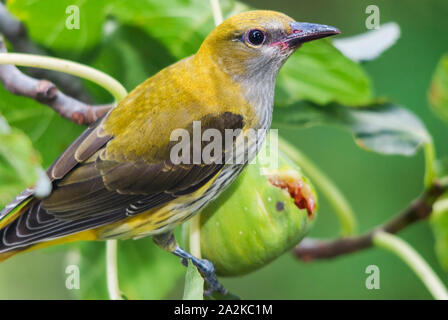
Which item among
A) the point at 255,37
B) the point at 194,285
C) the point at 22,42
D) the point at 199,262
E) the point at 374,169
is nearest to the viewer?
the point at 194,285

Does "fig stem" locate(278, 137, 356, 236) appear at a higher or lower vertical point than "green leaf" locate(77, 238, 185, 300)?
higher

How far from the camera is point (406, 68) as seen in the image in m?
3.71

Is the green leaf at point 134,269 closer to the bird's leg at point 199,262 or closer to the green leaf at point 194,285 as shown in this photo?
the bird's leg at point 199,262

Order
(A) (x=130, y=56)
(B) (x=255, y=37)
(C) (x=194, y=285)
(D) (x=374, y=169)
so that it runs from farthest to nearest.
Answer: (D) (x=374, y=169)
(A) (x=130, y=56)
(B) (x=255, y=37)
(C) (x=194, y=285)

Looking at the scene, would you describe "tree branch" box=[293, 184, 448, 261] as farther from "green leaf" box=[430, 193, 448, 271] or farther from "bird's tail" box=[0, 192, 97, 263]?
"bird's tail" box=[0, 192, 97, 263]

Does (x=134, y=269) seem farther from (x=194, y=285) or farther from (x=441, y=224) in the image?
(x=441, y=224)

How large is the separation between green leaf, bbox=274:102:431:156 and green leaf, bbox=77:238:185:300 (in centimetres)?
75

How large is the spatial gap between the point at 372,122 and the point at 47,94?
3.85ft

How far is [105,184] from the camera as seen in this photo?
2191 millimetres

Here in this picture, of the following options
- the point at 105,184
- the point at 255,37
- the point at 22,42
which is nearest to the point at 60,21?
the point at 22,42

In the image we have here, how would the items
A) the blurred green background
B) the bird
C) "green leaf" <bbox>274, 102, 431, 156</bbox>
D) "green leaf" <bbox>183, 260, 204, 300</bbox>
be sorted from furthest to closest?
1. the blurred green background
2. "green leaf" <bbox>274, 102, 431, 156</bbox>
3. the bird
4. "green leaf" <bbox>183, 260, 204, 300</bbox>

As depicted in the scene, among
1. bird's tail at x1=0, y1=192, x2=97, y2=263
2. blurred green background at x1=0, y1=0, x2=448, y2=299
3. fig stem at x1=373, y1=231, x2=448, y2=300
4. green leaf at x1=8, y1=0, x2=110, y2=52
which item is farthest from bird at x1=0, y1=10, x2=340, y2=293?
blurred green background at x1=0, y1=0, x2=448, y2=299

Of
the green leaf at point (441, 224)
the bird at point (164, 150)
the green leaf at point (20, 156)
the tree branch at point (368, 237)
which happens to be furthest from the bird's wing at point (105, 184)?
the green leaf at point (441, 224)

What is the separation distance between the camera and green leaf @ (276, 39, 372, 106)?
2381 millimetres
